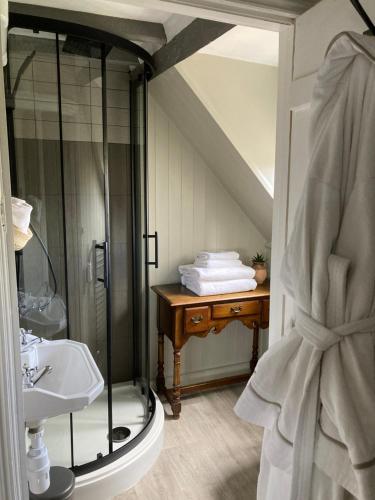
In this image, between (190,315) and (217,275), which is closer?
(190,315)

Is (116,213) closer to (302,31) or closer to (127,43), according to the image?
(127,43)

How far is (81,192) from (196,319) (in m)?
1.06

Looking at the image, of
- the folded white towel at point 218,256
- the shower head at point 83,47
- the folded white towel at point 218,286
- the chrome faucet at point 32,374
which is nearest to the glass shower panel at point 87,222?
the shower head at point 83,47

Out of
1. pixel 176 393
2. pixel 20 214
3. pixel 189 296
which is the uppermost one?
pixel 20 214

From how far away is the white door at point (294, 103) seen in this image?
828mm

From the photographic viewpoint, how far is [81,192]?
1897 mm

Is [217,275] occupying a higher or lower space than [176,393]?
higher

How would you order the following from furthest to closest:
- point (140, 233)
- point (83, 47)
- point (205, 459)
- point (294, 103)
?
point (140, 233), point (205, 459), point (83, 47), point (294, 103)

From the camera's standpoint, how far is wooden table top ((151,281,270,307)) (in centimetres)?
235

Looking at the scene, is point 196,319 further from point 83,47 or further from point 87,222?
point 83,47

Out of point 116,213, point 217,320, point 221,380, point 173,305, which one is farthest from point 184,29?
point 221,380

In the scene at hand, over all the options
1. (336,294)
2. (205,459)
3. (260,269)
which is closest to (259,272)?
(260,269)

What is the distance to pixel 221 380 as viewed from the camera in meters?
2.81

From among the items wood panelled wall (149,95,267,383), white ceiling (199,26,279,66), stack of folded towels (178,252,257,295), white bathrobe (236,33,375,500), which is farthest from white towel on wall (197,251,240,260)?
white bathrobe (236,33,375,500)
